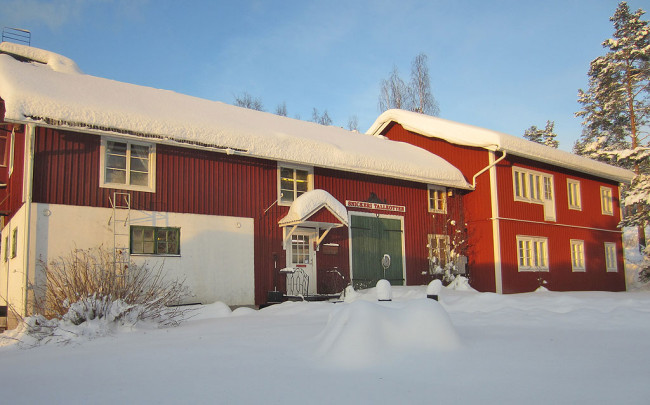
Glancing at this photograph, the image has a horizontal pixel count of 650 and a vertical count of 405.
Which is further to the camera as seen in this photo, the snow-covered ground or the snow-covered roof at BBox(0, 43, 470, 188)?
the snow-covered roof at BBox(0, 43, 470, 188)

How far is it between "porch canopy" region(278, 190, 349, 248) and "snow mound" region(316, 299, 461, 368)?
7397mm

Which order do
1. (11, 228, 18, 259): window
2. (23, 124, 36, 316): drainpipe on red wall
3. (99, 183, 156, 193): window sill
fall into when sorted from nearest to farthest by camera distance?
(23, 124, 36, 316): drainpipe on red wall → (11, 228, 18, 259): window → (99, 183, 156, 193): window sill

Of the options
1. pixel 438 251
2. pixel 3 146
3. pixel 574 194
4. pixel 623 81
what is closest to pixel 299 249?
pixel 438 251

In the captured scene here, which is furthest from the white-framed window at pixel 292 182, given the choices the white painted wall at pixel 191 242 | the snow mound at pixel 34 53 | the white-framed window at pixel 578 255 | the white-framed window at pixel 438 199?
the white-framed window at pixel 578 255

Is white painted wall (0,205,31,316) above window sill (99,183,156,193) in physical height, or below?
below

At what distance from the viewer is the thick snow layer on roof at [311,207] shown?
13.4 meters

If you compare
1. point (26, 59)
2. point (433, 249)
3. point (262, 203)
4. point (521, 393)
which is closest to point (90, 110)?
point (262, 203)

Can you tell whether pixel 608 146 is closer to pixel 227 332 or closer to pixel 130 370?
pixel 227 332

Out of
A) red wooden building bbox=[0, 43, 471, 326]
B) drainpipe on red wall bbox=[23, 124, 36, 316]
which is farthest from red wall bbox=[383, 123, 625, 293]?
drainpipe on red wall bbox=[23, 124, 36, 316]

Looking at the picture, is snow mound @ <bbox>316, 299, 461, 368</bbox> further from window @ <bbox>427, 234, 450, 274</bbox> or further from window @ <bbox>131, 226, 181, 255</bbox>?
window @ <bbox>427, 234, 450, 274</bbox>

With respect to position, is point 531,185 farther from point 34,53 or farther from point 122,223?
point 34,53

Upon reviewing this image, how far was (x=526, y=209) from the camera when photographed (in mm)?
19203

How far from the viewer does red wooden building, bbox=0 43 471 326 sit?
10.9 m

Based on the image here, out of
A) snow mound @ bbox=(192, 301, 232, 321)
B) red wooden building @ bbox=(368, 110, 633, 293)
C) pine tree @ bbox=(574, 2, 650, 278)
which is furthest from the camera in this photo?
pine tree @ bbox=(574, 2, 650, 278)
